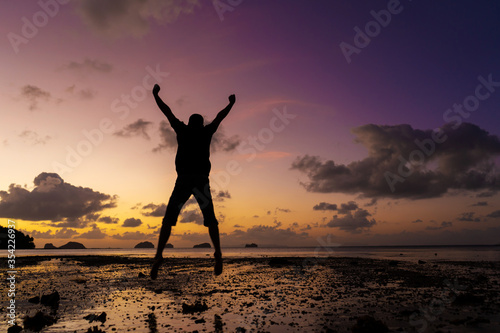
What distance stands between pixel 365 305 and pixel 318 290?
4232mm

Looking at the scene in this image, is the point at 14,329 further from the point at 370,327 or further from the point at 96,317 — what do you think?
the point at 370,327

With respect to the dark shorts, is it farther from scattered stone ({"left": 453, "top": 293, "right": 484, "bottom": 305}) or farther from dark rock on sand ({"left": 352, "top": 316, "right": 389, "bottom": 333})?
scattered stone ({"left": 453, "top": 293, "right": 484, "bottom": 305})

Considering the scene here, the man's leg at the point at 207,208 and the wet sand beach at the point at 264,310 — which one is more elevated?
the man's leg at the point at 207,208

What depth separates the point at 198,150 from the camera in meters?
7.02

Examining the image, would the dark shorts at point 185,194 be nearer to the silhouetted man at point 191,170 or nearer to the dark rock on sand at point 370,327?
the silhouetted man at point 191,170

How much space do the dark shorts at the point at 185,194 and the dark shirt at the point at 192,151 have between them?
0.47 feet

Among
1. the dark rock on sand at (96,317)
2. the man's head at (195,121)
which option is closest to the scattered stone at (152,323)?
the dark rock on sand at (96,317)

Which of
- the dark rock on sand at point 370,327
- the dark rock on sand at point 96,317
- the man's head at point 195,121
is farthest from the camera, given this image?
the dark rock on sand at point 96,317

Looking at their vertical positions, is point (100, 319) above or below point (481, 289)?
above

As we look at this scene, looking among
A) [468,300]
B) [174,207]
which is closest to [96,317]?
[174,207]

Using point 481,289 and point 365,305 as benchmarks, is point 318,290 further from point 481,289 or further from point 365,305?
point 481,289

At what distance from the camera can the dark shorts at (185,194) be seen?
690 centimetres

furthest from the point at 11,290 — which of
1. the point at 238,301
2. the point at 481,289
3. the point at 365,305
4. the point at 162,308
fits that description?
the point at 481,289

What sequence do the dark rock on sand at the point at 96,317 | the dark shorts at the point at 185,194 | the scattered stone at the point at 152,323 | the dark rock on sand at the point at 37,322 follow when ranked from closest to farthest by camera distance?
the dark shorts at the point at 185,194
the scattered stone at the point at 152,323
the dark rock on sand at the point at 37,322
the dark rock on sand at the point at 96,317
